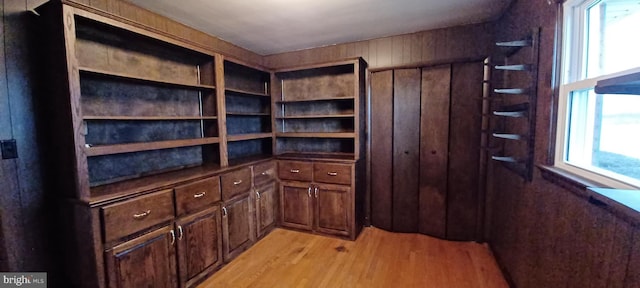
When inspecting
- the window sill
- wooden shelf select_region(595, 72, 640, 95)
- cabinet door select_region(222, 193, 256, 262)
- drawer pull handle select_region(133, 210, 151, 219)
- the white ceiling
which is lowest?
cabinet door select_region(222, 193, 256, 262)

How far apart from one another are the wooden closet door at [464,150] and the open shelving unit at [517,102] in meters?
0.18

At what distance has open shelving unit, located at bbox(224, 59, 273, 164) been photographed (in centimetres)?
289

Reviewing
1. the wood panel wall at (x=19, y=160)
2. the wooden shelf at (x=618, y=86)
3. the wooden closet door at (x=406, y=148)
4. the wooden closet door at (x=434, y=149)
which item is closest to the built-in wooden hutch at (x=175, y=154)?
the wood panel wall at (x=19, y=160)

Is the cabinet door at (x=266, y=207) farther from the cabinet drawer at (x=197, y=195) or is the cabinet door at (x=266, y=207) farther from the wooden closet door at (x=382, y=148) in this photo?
the wooden closet door at (x=382, y=148)

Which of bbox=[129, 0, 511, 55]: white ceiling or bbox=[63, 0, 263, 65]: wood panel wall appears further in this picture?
bbox=[129, 0, 511, 55]: white ceiling

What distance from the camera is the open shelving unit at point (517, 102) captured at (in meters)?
1.55

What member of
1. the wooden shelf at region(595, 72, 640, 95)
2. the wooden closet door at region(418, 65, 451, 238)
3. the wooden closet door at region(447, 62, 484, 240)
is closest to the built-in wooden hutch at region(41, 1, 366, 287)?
the wooden closet door at region(418, 65, 451, 238)

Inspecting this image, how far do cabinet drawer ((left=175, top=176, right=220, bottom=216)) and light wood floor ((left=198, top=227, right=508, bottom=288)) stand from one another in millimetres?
651

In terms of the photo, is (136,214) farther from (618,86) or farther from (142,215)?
(618,86)

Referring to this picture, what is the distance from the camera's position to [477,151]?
2.52 m

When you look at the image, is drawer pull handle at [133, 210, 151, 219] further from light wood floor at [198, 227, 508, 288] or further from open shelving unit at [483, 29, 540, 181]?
open shelving unit at [483, 29, 540, 181]

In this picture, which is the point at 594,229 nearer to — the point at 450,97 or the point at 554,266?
the point at 554,266

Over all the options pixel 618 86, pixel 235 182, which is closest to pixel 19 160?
pixel 235 182

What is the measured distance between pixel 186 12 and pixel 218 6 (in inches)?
13.9
